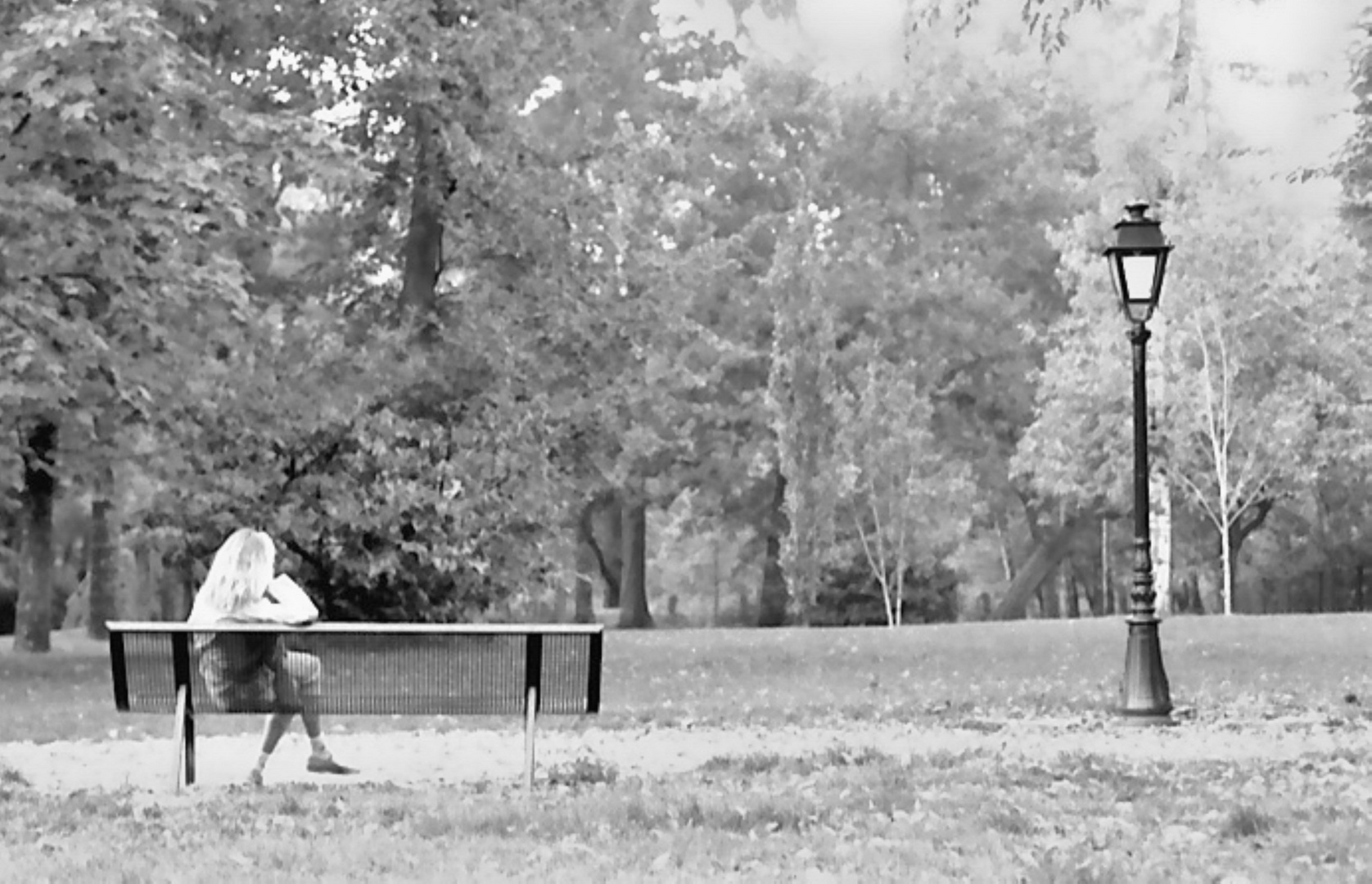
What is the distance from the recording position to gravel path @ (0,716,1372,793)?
1059cm

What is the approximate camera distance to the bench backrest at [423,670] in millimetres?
9820

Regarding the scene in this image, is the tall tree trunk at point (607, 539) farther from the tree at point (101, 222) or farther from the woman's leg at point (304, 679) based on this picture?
the woman's leg at point (304, 679)

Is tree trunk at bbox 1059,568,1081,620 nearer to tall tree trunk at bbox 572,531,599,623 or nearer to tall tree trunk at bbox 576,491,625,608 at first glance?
tall tree trunk at bbox 576,491,625,608

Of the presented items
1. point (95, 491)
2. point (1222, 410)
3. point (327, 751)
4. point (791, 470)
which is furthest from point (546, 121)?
point (327, 751)

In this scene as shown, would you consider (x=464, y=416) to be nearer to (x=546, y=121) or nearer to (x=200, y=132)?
(x=200, y=132)

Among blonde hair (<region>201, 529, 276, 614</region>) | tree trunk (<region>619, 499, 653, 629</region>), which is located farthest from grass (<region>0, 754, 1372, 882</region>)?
tree trunk (<region>619, 499, 653, 629</region>)

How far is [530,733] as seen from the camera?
973 centimetres

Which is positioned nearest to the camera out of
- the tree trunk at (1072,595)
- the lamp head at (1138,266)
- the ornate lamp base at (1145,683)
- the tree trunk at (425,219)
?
the ornate lamp base at (1145,683)

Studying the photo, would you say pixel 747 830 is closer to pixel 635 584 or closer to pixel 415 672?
pixel 415 672

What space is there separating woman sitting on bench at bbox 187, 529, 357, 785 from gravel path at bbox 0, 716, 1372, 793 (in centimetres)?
44

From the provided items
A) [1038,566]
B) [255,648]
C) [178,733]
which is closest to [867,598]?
[1038,566]

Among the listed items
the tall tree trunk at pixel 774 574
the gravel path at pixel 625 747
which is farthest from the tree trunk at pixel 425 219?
the tall tree trunk at pixel 774 574

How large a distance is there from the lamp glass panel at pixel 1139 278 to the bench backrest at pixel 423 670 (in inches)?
237

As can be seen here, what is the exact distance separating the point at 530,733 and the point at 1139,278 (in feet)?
21.9
